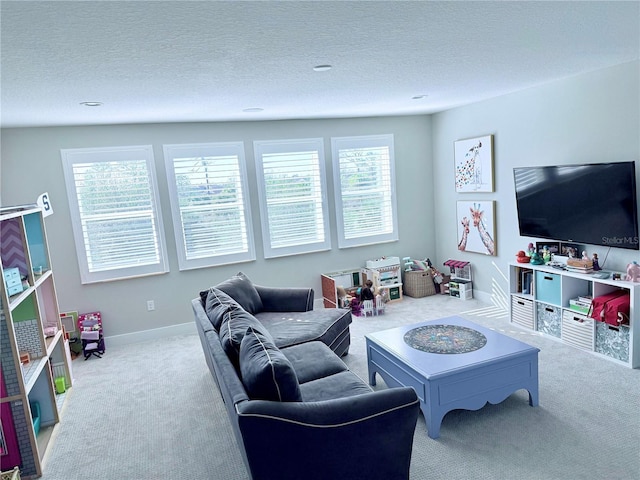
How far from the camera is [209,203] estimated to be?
5.12 m

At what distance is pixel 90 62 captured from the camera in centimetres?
237

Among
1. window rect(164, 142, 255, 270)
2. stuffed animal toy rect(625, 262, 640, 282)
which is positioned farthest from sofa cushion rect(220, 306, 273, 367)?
stuffed animal toy rect(625, 262, 640, 282)

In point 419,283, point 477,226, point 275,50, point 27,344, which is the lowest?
point 419,283

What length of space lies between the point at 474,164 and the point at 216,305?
3.64 m

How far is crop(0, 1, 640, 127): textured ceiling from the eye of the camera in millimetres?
1856

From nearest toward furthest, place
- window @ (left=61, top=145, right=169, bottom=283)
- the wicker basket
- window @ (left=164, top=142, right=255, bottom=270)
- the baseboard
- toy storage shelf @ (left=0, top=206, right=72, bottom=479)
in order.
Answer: toy storage shelf @ (left=0, top=206, right=72, bottom=479), window @ (left=61, top=145, right=169, bottom=283), the baseboard, window @ (left=164, top=142, right=255, bottom=270), the wicker basket

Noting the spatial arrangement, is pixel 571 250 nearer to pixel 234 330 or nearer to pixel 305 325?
pixel 305 325

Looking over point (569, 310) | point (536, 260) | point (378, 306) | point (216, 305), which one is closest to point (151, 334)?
point (216, 305)

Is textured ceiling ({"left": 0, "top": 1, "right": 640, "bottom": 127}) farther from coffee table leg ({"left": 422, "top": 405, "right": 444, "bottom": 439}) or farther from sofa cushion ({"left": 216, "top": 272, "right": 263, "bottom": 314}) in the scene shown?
coffee table leg ({"left": 422, "top": 405, "right": 444, "bottom": 439})

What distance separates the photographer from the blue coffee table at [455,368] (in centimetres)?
274

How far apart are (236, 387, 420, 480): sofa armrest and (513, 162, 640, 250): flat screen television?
2.66 metres

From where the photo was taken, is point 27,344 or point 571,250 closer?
point 27,344

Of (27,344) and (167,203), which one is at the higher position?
(167,203)

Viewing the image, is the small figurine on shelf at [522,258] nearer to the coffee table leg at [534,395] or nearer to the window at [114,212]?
the coffee table leg at [534,395]
